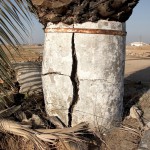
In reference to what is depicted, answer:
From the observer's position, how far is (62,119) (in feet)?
12.4

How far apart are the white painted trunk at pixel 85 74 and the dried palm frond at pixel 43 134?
1.01 feet

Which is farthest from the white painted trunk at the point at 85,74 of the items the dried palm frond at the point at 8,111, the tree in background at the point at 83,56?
the dried palm frond at the point at 8,111

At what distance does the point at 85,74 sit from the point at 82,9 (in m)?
0.62

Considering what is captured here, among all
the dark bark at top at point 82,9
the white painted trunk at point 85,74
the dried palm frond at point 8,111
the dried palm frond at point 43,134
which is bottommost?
the dried palm frond at point 43,134

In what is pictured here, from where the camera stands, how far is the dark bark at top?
11.5ft

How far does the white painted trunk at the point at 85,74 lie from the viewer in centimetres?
358

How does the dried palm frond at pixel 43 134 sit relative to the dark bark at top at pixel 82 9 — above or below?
below

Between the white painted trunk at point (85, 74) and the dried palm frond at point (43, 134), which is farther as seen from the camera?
the white painted trunk at point (85, 74)

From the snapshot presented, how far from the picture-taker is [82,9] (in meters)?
3.52

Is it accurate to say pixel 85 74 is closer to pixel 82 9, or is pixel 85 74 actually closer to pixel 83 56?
pixel 83 56

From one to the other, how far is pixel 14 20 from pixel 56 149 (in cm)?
117

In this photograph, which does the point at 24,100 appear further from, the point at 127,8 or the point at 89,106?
the point at 127,8

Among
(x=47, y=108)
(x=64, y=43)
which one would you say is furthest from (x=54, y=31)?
(x=47, y=108)

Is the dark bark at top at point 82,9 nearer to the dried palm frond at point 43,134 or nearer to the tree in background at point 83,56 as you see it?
the tree in background at point 83,56
